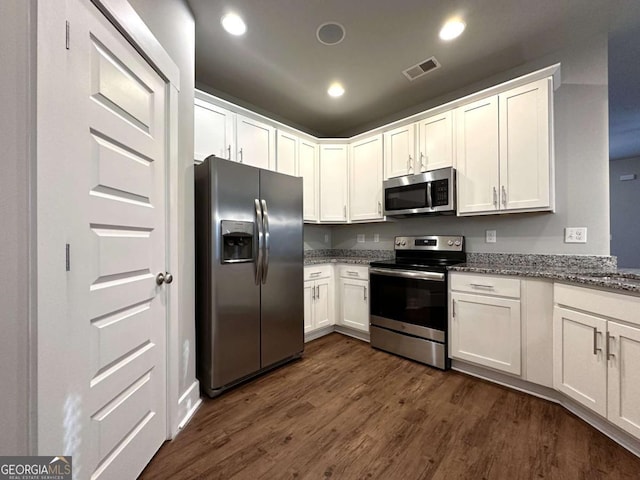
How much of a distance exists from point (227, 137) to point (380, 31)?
1.56 meters

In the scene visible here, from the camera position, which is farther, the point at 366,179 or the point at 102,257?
the point at 366,179

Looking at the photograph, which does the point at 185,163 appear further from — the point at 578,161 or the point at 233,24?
the point at 578,161

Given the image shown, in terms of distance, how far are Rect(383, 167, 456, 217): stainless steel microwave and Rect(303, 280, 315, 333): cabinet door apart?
1.21 metres

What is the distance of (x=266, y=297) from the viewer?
2.25 m

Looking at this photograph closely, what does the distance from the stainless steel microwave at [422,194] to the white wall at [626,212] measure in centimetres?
536

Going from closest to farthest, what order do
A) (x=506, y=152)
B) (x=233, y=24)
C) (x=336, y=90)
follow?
(x=233, y=24) < (x=506, y=152) < (x=336, y=90)

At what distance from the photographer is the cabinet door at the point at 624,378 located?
4.46ft

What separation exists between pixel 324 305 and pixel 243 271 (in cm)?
135

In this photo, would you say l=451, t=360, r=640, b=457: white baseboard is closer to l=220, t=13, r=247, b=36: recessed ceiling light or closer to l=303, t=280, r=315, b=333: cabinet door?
l=303, t=280, r=315, b=333: cabinet door

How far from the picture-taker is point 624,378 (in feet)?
4.63

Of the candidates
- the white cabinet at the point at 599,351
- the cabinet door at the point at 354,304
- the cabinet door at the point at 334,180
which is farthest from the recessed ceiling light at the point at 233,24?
the white cabinet at the point at 599,351

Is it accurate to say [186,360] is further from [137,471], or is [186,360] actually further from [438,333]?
[438,333]

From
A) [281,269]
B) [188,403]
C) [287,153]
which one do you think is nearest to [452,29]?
[287,153]

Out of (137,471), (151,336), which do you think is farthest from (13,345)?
(137,471)
